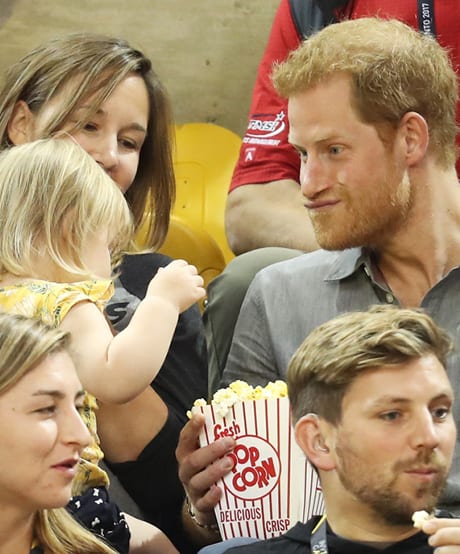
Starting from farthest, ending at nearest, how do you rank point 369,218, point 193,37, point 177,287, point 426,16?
1. point 193,37
2. point 426,16
3. point 369,218
4. point 177,287

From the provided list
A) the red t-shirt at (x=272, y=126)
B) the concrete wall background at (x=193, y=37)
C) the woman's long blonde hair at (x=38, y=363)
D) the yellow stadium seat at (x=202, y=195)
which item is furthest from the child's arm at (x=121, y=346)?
the concrete wall background at (x=193, y=37)

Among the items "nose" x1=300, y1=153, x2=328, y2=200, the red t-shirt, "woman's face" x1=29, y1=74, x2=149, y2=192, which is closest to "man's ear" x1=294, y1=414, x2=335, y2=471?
"nose" x1=300, y1=153, x2=328, y2=200

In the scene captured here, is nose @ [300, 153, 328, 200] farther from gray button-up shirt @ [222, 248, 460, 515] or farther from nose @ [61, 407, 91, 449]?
nose @ [61, 407, 91, 449]

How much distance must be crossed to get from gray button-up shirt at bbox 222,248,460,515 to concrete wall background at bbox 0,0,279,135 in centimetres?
210

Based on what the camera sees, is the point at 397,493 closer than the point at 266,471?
Yes

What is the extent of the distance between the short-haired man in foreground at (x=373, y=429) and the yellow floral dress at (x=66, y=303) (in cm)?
38

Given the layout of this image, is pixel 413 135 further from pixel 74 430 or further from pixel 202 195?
pixel 202 195

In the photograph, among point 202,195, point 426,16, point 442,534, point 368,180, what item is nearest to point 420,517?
point 442,534

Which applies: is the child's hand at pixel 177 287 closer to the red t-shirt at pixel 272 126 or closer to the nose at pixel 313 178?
the nose at pixel 313 178

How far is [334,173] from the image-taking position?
8.52 feet

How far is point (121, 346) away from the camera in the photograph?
91.7 inches

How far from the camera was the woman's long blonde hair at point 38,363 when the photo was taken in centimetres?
216

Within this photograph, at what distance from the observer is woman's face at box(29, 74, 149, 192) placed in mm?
2945

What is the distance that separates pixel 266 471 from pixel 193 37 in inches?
108
